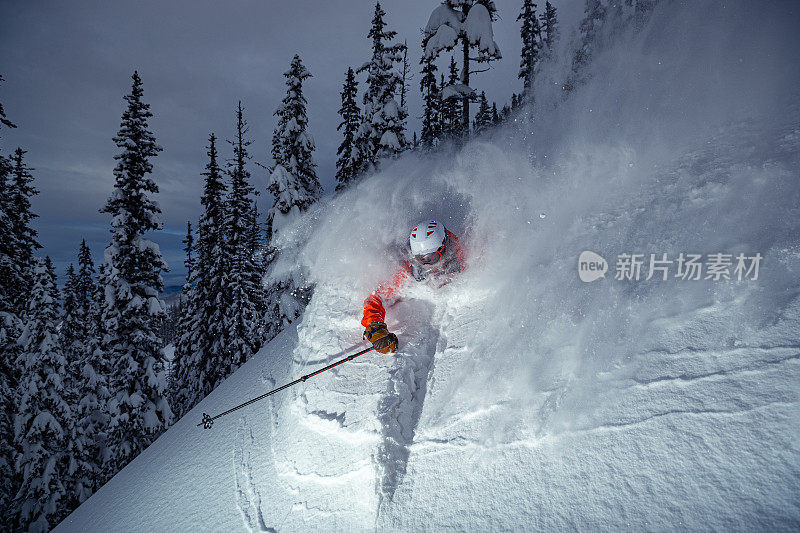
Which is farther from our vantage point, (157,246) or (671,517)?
(157,246)

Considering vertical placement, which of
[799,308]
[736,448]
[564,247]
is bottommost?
[736,448]

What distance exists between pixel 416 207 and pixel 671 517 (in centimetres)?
803

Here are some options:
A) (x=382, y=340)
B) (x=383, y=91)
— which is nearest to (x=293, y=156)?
(x=383, y=91)

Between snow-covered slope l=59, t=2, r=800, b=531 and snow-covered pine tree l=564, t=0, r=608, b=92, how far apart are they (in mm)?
1307

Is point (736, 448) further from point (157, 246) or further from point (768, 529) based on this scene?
point (157, 246)

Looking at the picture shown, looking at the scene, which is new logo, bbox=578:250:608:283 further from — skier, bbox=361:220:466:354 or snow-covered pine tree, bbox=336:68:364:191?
snow-covered pine tree, bbox=336:68:364:191

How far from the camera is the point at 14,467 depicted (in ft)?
41.1

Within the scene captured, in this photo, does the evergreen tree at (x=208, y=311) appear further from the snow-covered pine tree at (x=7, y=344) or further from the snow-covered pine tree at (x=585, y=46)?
the snow-covered pine tree at (x=585, y=46)

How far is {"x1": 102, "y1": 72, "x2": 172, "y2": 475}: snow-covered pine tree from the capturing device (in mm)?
12422

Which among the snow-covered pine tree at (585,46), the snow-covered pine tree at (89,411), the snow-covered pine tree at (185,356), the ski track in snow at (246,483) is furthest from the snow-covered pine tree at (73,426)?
the snow-covered pine tree at (585,46)

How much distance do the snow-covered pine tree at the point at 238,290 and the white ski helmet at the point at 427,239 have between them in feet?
45.5

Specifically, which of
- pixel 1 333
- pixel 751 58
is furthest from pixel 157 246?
pixel 751 58

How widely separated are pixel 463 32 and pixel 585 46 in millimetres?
5877

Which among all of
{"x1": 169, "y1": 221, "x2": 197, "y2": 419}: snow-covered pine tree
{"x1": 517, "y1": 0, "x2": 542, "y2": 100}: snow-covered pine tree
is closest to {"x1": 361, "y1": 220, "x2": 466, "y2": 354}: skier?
{"x1": 169, "y1": 221, "x2": 197, "y2": 419}: snow-covered pine tree
